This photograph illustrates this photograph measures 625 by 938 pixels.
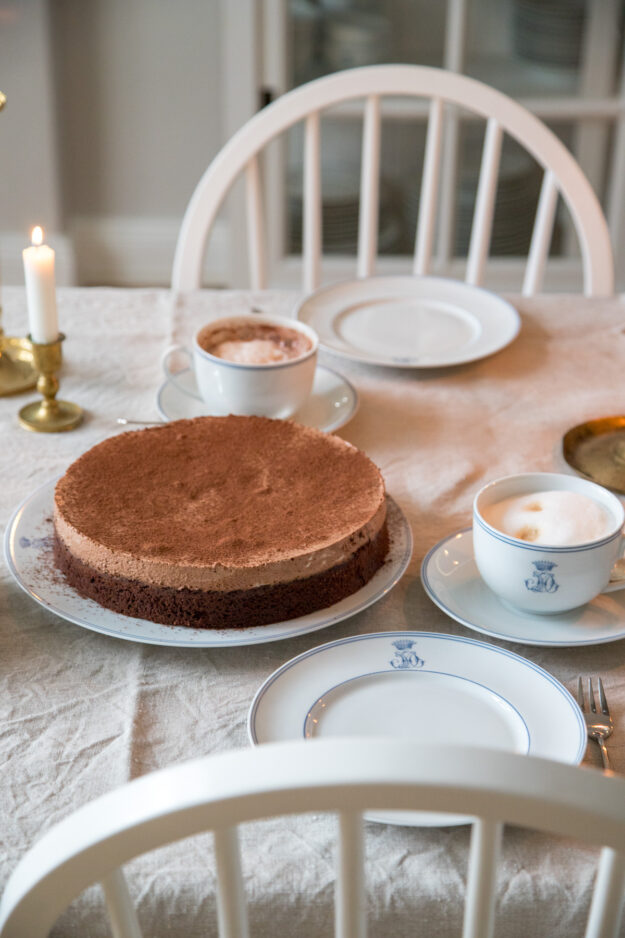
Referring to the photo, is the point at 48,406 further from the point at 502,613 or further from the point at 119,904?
the point at 119,904

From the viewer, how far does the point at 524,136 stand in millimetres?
1531

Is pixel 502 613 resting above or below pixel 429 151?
below

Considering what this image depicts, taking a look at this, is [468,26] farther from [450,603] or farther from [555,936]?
[555,936]

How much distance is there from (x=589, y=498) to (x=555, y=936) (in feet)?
1.16

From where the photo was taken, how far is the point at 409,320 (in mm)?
1309

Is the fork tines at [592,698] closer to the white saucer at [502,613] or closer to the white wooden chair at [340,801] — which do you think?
the white saucer at [502,613]

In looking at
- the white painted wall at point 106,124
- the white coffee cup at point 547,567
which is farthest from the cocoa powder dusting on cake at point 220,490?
the white painted wall at point 106,124

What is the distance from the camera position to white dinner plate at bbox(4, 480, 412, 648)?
74 centimetres

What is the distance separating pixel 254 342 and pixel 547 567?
48 cm

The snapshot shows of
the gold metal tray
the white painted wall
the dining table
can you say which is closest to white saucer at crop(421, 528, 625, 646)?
the dining table

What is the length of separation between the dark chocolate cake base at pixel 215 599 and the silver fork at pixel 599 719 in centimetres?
21

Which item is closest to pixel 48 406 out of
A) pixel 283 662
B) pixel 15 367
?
pixel 15 367

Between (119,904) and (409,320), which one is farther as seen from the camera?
(409,320)

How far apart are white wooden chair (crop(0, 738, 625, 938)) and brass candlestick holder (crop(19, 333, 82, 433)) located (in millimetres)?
695
